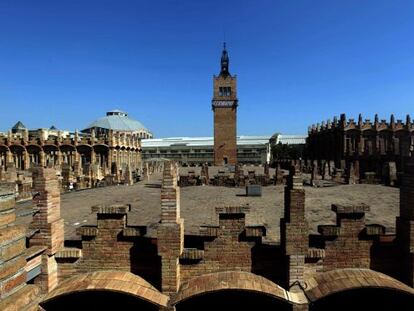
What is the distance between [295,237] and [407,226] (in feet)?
7.75

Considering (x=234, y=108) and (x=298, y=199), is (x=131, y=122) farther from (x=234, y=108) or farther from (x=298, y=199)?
(x=298, y=199)

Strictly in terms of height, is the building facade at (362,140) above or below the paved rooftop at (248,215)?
above

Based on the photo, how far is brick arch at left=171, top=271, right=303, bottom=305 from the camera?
6.12 m

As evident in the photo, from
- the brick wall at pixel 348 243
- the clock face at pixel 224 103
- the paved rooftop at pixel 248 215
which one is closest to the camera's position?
the brick wall at pixel 348 243

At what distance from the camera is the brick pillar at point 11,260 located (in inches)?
107

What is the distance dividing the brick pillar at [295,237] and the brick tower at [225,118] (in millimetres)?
62185

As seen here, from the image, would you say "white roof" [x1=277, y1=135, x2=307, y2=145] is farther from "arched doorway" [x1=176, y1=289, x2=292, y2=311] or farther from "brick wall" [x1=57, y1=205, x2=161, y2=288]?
"brick wall" [x1=57, y1=205, x2=161, y2=288]

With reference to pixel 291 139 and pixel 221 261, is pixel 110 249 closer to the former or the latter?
pixel 221 261

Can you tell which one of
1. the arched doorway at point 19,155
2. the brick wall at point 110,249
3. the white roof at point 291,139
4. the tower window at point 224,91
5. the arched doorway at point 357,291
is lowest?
the arched doorway at point 357,291

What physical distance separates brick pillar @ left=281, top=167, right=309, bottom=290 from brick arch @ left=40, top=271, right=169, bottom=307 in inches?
99.6


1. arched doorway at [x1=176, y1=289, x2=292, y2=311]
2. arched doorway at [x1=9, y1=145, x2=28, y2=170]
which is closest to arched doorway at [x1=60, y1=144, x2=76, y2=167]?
arched doorway at [x1=9, y1=145, x2=28, y2=170]

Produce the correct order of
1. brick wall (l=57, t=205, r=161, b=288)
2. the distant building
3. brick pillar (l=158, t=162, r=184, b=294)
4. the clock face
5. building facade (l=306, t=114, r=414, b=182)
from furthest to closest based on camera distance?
the distant building
the clock face
building facade (l=306, t=114, r=414, b=182)
brick wall (l=57, t=205, r=161, b=288)
brick pillar (l=158, t=162, r=184, b=294)

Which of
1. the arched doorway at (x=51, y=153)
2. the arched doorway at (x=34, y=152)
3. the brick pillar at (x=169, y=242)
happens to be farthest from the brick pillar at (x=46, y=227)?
the arched doorway at (x=34, y=152)

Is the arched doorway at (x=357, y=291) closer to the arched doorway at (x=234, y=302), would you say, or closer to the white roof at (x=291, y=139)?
the arched doorway at (x=234, y=302)
